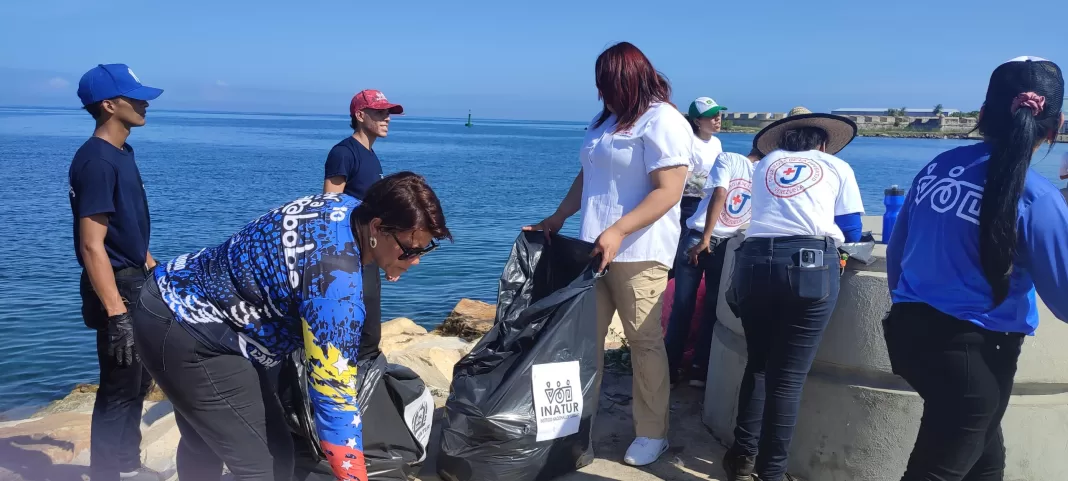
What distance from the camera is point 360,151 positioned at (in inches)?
179

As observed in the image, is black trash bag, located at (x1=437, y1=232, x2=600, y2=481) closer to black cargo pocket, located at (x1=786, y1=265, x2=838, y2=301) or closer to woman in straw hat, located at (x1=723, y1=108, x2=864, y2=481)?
woman in straw hat, located at (x1=723, y1=108, x2=864, y2=481)

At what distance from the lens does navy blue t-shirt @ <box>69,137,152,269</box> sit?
3.17m

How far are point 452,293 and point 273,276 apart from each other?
30.5ft

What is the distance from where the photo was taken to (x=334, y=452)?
205 cm

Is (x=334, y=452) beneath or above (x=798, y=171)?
beneath

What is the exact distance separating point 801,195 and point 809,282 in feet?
1.31

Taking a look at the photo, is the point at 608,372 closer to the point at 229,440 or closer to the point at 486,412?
the point at 486,412

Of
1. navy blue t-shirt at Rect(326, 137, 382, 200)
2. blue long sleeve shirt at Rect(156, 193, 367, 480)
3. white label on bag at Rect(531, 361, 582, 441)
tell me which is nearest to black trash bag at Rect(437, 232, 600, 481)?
white label on bag at Rect(531, 361, 582, 441)

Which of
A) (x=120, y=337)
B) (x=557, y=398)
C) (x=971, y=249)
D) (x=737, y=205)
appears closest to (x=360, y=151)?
(x=120, y=337)

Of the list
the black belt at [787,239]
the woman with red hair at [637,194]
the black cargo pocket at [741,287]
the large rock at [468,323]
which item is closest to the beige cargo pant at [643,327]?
the woman with red hair at [637,194]

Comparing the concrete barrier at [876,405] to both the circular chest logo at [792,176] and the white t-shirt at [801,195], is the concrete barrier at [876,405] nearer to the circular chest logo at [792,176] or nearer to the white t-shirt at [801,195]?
the white t-shirt at [801,195]

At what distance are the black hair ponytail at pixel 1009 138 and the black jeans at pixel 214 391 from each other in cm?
223

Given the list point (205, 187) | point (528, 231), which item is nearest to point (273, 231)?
point (528, 231)

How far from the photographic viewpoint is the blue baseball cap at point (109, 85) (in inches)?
131
